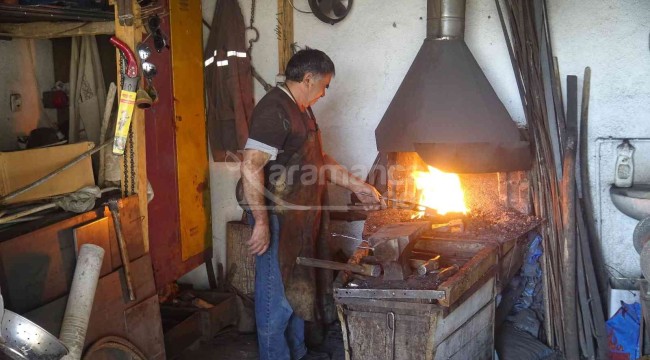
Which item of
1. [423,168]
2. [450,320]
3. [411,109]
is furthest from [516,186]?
[450,320]

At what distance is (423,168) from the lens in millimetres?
4246

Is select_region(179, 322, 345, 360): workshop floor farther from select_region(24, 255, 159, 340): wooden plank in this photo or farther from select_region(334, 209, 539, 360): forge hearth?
select_region(334, 209, 539, 360): forge hearth

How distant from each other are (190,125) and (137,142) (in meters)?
0.92

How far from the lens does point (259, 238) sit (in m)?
3.29

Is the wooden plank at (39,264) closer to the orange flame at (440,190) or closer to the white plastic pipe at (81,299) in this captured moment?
the white plastic pipe at (81,299)

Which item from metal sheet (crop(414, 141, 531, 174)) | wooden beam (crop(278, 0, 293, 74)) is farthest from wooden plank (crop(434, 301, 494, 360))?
wooden beam (crop(278, 0, 293, 74))

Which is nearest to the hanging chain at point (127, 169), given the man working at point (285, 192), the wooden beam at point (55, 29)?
the wooden beam at point (55, 29)

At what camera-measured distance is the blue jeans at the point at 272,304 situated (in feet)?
11.3

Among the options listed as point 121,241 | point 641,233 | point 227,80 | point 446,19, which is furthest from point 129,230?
point 641,233

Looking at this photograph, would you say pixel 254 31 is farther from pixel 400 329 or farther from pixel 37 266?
pixel 400 329

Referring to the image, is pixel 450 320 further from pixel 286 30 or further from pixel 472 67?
pixel 286 30

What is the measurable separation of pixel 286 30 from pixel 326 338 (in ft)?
7.33

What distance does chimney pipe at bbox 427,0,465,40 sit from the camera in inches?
152

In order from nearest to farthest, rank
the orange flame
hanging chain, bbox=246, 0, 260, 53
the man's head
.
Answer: the man's head, the orange flame, hanging chain, bbox=246, 0, 260, 53
